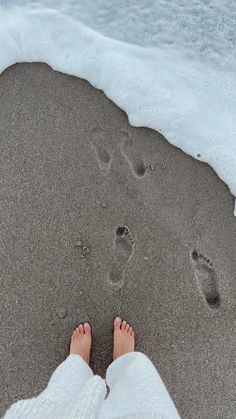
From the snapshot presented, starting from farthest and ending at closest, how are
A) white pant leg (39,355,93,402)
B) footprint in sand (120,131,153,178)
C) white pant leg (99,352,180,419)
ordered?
footprint in sand (120,131,153,178), white pant leg (39,355,93,402), white pant leg (99,352,180,419)

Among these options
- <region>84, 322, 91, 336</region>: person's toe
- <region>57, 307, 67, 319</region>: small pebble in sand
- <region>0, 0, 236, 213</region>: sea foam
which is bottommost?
<region>84, 322, 91, 336</region>: person's toe

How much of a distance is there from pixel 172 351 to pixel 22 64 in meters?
1.72

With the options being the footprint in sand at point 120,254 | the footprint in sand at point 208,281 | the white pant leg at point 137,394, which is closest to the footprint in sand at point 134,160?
the footprint in sand at point 120,254

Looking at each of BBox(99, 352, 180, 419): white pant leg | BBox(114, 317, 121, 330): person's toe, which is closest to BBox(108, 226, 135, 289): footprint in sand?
BBox(114, 317, 121, 330): person's toe

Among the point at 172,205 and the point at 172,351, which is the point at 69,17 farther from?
the point at 172,351

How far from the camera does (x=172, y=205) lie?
242 centimetres

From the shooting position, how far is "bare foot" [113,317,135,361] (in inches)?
90.4

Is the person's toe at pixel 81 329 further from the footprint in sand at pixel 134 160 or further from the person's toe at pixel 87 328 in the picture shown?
the footprint in sand at pixel 134 160

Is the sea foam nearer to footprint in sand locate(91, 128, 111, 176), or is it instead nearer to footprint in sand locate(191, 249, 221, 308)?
footprint in sand locate(91, 128, 111, 176)

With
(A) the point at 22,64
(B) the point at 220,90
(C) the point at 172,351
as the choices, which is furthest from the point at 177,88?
(C) the point at 172,351

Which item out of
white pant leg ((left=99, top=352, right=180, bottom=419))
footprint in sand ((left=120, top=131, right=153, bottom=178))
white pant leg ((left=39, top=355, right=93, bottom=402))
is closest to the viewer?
white pant leg ((left=99, top=352, right=180, bottom=419))

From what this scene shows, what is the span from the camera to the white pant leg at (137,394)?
5.28 ft

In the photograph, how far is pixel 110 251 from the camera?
239 cm

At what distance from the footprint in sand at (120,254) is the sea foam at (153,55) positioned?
1.82 feet
